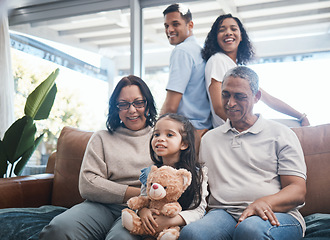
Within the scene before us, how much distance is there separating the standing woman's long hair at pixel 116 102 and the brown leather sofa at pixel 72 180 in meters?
0.42

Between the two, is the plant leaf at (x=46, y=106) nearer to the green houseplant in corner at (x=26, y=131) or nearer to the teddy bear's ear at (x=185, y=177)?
the green houseplant in corner at (x=26, y=131)

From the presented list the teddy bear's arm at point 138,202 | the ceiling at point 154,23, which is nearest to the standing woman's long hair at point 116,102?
the teddy bear's arm at point 138,202

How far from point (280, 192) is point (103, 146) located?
857 mm

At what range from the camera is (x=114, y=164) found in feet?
5.77

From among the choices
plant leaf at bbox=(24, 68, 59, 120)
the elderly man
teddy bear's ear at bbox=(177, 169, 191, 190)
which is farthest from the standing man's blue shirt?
plant leaf at bbox=(24, 68, 59, 120)

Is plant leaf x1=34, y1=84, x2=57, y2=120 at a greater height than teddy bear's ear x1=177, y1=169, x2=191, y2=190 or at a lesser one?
greater

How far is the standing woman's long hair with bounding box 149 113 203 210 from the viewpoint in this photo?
1.49 metres

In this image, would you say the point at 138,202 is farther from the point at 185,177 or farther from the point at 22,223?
the point at 22,223

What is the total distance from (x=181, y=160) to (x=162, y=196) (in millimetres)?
244

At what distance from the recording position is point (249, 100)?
1587 millimetres

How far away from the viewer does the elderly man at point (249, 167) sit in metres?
1.40

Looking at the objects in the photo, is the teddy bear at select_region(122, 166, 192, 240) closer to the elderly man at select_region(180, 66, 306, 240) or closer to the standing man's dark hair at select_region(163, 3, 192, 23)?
the elderly man at select_region(180, 66, 306, 240)

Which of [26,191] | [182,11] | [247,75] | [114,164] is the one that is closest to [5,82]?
[26,191]

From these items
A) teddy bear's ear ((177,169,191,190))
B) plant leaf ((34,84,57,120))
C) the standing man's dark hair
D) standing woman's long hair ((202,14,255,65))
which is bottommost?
teddy bear's ear ((177,169,191,190))
